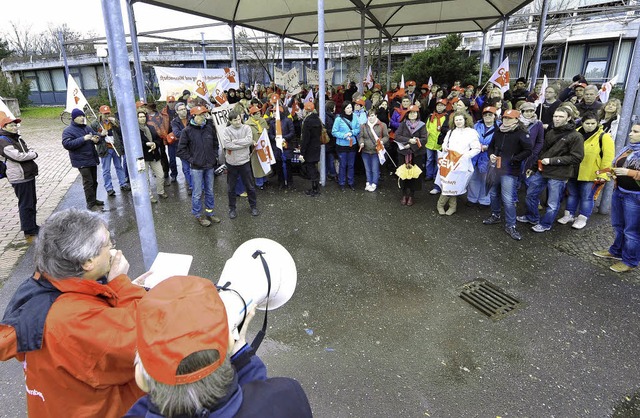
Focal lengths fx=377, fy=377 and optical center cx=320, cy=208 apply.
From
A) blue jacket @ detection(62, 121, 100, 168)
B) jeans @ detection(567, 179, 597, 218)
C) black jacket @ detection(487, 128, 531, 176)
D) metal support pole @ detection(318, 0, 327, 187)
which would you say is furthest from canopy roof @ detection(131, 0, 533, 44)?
jeans @ detection(567, 179, 597, 218)

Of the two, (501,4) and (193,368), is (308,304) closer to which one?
(193,368)

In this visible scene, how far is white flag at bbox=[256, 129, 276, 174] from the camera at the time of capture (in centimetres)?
785

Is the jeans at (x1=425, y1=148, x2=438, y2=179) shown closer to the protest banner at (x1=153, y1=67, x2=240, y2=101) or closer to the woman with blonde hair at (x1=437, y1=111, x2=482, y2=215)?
the woman with blonde hair at (x1=437, y1=111, x2=482, y2=215)

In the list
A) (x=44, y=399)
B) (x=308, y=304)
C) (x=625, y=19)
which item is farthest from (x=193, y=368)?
(x=625, y=19)

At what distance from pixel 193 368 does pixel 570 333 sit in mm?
4096

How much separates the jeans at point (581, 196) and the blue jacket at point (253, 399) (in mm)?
6470

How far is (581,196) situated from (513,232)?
4.40 feet

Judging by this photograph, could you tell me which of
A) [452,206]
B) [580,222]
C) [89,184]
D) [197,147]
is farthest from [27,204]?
[580,222]

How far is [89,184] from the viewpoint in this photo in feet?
23.9

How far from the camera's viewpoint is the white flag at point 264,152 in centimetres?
785

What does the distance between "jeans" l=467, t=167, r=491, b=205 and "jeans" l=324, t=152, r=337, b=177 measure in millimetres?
3333

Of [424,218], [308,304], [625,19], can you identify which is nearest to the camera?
[308,304]

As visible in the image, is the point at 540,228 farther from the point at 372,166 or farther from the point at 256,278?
the point at 256,278

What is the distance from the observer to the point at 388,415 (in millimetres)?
2926
